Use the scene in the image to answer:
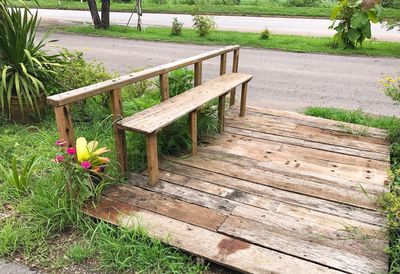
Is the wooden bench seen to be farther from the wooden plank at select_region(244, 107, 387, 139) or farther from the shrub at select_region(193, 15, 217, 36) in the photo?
the shrub at select_region(193, 15, 217, 36)

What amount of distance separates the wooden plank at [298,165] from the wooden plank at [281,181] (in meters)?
0.12

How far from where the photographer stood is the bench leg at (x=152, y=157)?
9.93 feet

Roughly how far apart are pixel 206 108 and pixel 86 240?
7.21ft

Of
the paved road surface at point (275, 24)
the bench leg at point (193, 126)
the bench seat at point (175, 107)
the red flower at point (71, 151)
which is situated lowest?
the paved road surface at point (275, 24)

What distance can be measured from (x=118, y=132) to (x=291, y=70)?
5.60 m

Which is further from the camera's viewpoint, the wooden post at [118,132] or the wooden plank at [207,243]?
the wooden post at [118,132]

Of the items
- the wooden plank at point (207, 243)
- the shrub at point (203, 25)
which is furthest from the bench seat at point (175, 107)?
the shrub at point (203, 25)

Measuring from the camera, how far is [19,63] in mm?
4285

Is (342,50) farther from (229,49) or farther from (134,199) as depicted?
(134,199)

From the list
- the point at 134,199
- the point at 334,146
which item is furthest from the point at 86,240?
the point at 334,146

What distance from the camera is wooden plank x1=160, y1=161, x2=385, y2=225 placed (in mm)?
2852

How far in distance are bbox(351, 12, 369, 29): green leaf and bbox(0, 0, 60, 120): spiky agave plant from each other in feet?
23.8

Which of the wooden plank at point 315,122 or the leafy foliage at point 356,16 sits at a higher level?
the leafy foliage at point 356,16

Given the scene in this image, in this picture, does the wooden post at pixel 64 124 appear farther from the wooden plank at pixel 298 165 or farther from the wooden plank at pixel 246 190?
the wooden plank at pixel 298 165
